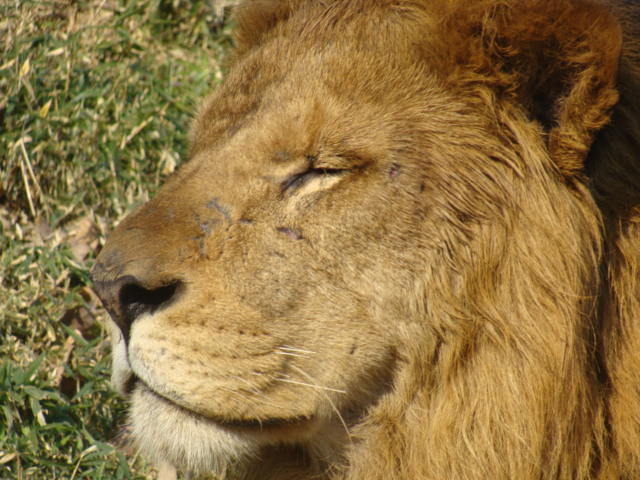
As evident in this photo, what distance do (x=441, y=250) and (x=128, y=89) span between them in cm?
293

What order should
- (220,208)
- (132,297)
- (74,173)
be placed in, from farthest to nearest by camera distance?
(74,173), (220,208), (132,297)

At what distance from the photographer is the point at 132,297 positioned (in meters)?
2.56

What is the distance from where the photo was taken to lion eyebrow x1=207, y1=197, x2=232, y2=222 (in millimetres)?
2742

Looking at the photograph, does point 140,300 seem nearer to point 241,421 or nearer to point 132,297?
point 132,297

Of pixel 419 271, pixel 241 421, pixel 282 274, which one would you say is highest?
pixel 282 274

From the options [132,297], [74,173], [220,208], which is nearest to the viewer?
[132,297]

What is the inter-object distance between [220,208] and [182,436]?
0.70m

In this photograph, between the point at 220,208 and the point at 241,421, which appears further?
the point at 220,208

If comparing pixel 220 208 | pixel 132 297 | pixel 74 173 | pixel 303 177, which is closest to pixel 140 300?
pixel 132 297

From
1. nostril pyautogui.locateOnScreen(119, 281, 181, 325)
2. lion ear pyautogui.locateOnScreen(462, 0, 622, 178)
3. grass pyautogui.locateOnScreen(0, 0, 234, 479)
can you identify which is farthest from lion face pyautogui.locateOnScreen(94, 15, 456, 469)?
grass pyautogui.locateOnScreen(0, 0, 234, 479)

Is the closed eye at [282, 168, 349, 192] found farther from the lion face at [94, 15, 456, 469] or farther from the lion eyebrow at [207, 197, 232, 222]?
the lion eyebrow at [207, 197, 232, 222]

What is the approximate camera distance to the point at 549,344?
2637 mm

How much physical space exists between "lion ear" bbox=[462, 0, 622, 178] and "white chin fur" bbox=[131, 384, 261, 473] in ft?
4.27

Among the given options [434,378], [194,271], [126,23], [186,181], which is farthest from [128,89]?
[434,378]
